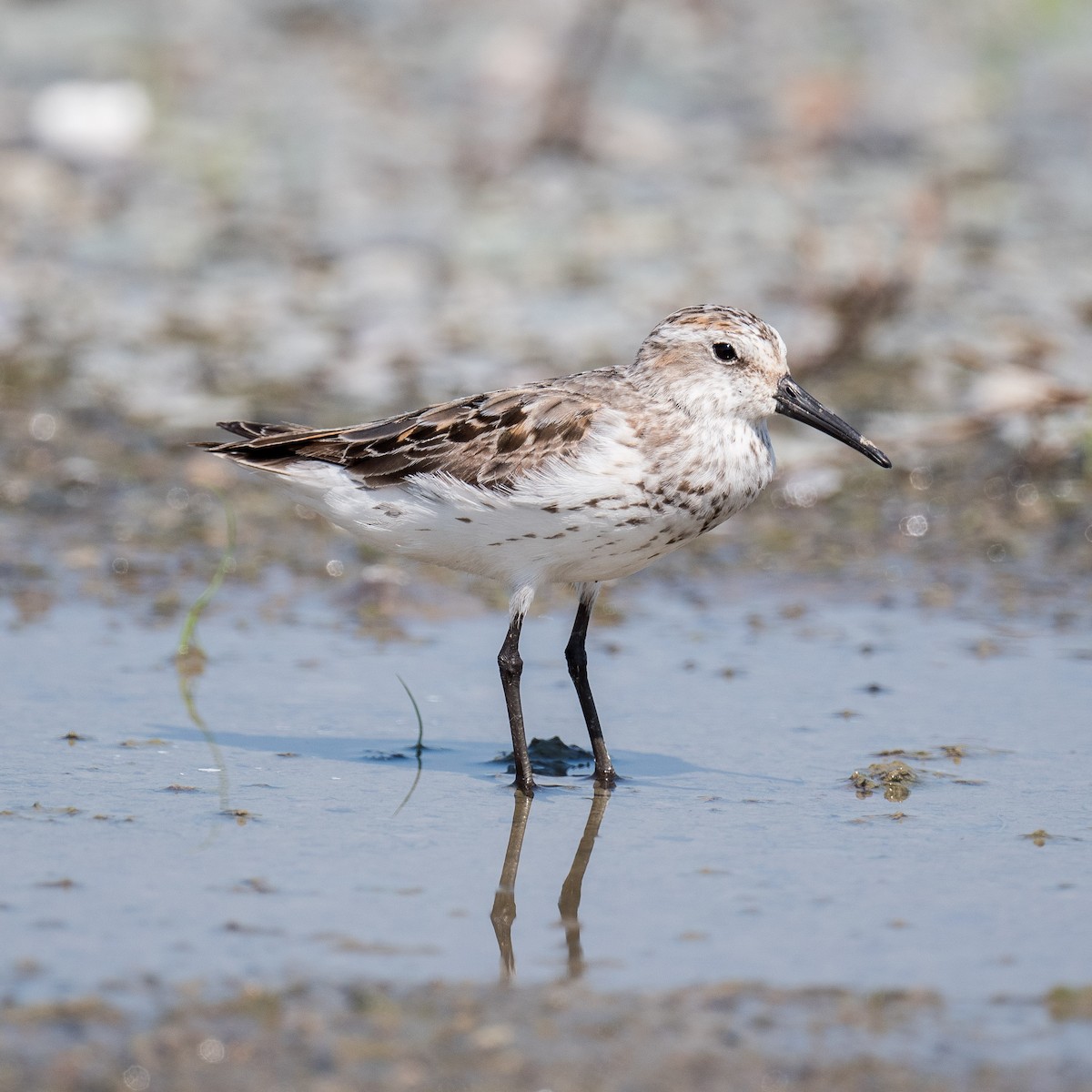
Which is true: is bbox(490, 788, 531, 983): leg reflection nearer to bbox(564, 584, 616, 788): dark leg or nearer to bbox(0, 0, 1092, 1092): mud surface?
bbox(0, 0, 1092, 1092): mud surface

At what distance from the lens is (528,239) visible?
42.8ft

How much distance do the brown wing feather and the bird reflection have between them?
1237mm

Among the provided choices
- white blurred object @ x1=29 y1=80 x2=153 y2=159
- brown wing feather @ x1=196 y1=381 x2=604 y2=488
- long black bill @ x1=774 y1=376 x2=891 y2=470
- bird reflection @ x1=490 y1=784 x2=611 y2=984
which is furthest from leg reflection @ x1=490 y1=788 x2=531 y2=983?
white blurred object @ x1=29 y1=80 x2=153 y2=159

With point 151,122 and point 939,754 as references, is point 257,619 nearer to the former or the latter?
point 939,754

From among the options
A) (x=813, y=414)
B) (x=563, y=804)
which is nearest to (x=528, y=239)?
(x=813, y=414)

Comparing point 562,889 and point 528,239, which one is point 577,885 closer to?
point 562,889

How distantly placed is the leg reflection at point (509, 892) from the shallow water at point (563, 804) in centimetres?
2

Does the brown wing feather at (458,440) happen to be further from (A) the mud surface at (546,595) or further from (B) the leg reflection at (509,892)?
(B) the leg reflection at (509,892)

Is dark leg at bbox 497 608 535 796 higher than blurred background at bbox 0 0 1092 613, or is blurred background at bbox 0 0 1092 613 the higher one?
blurred background at bbox 0 0 1092 613

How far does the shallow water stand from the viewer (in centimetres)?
483

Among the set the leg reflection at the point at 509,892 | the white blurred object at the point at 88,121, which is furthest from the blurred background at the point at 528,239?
the leg reflection at the point at 509,892

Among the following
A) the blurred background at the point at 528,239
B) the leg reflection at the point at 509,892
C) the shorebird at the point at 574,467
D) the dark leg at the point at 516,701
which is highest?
the blurred background at the point at 528,239

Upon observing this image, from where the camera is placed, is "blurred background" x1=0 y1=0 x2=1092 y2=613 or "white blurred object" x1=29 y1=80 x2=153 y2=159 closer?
"blurred background" x1=0 y1=0 x2=1092 y2=613

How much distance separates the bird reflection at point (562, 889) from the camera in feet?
15.9
